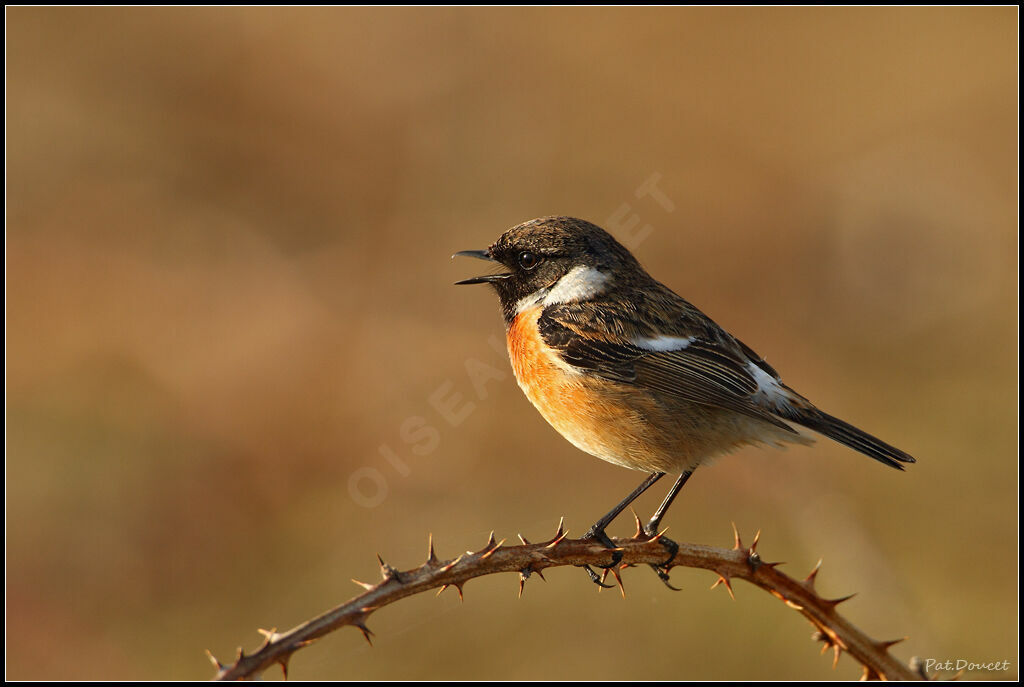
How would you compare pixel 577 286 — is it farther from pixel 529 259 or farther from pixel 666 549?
pixel 666 549

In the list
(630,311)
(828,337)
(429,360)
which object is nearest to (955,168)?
(828,337)

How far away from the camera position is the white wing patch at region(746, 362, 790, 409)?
471cm

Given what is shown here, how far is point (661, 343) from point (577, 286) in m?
0.57

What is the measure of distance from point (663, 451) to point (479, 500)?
3990mm

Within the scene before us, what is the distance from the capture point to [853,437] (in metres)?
4.34

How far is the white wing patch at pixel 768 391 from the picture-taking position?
4711mm

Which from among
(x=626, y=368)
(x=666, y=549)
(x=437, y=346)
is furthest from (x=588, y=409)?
(x=437, y=346)

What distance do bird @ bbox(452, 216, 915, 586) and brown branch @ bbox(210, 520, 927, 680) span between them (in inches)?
43.4

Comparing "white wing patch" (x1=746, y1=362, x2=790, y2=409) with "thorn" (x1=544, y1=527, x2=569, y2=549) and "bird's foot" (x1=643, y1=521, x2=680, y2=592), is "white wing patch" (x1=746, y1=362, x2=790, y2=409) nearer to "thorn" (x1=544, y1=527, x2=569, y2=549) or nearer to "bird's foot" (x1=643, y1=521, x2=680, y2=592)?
"bird's foot" (x1=643, y1=521, x2=680, y2=592)

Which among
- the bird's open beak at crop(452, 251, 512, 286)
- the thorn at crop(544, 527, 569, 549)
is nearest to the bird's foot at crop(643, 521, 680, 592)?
the thorn at crop(544, 527, 569, 549)

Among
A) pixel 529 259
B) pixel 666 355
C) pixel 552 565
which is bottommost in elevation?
pixel 552 565

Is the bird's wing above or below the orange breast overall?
above

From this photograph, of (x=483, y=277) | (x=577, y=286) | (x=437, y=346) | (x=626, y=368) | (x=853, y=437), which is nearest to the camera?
(x=853, y=437)

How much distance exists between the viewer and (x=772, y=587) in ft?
9.80
